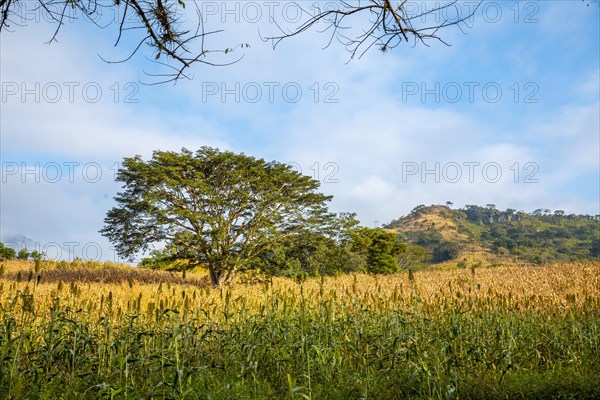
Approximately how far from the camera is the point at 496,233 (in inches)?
4751

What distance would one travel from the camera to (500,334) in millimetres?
6121

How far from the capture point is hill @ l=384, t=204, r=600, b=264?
280ft

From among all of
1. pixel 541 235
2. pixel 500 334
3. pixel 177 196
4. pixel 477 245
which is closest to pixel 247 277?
pixel 177 196

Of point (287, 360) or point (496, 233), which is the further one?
point (496, 233)

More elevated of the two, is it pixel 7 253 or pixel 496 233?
pixel 496 233

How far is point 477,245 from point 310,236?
89.9 metres

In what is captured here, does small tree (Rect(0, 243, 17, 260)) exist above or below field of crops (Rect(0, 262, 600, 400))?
above

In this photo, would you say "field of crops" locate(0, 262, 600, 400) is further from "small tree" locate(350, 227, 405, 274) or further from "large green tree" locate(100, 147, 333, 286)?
"small tree" locate(350, 227, 405, 274)

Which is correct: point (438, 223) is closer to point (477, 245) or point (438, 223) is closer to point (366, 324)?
point (477, 245)

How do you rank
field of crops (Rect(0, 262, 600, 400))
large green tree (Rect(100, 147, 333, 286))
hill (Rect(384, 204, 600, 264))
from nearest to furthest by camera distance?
1. field of crops (Rect(0, 262, 600, 400))
2. large green tree (Rect(100, 147, 333, 286))
3. hill (Rect(384, 204, 600, 264))

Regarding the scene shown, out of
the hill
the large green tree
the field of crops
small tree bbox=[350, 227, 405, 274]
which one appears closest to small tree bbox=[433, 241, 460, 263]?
the hill

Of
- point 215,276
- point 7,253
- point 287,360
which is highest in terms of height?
point 7,253

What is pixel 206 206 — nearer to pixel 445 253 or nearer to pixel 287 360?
pixel 287 360

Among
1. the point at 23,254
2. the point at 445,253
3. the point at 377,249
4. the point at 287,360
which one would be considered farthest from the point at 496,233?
the point at 287,360
